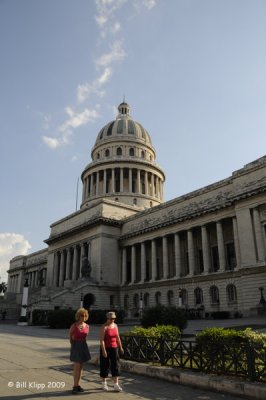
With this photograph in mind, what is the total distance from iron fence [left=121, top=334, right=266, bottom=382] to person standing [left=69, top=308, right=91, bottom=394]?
3339 mm

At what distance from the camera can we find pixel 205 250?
46.1 m

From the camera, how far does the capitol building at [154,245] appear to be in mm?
39781

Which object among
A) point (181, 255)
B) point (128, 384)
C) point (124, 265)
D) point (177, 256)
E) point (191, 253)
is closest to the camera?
point (128, 384)

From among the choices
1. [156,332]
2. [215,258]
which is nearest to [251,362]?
[156,332]

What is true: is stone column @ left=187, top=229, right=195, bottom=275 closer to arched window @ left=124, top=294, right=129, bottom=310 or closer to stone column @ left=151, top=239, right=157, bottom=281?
stone column @ left=151, top=239, right=157, bottom=281

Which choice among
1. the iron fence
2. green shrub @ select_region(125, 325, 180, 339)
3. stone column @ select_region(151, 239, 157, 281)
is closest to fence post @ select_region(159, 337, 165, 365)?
the iron fence

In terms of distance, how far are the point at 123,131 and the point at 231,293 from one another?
54659mm

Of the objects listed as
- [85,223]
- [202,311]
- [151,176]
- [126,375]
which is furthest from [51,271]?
[126,375]

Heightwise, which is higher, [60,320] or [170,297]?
[170,297]

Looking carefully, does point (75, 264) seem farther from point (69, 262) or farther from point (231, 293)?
point (231, 293)

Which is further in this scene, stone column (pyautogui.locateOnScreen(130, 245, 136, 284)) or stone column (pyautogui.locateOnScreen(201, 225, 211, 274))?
stone column (pyautogui.locateOnScreen(130, 245, 136, 284))

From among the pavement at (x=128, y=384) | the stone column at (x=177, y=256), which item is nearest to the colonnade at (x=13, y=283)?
the stone column at (x=177, y=256)

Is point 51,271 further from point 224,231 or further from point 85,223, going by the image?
point 224,231

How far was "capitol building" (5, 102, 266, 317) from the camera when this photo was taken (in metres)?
39.8
